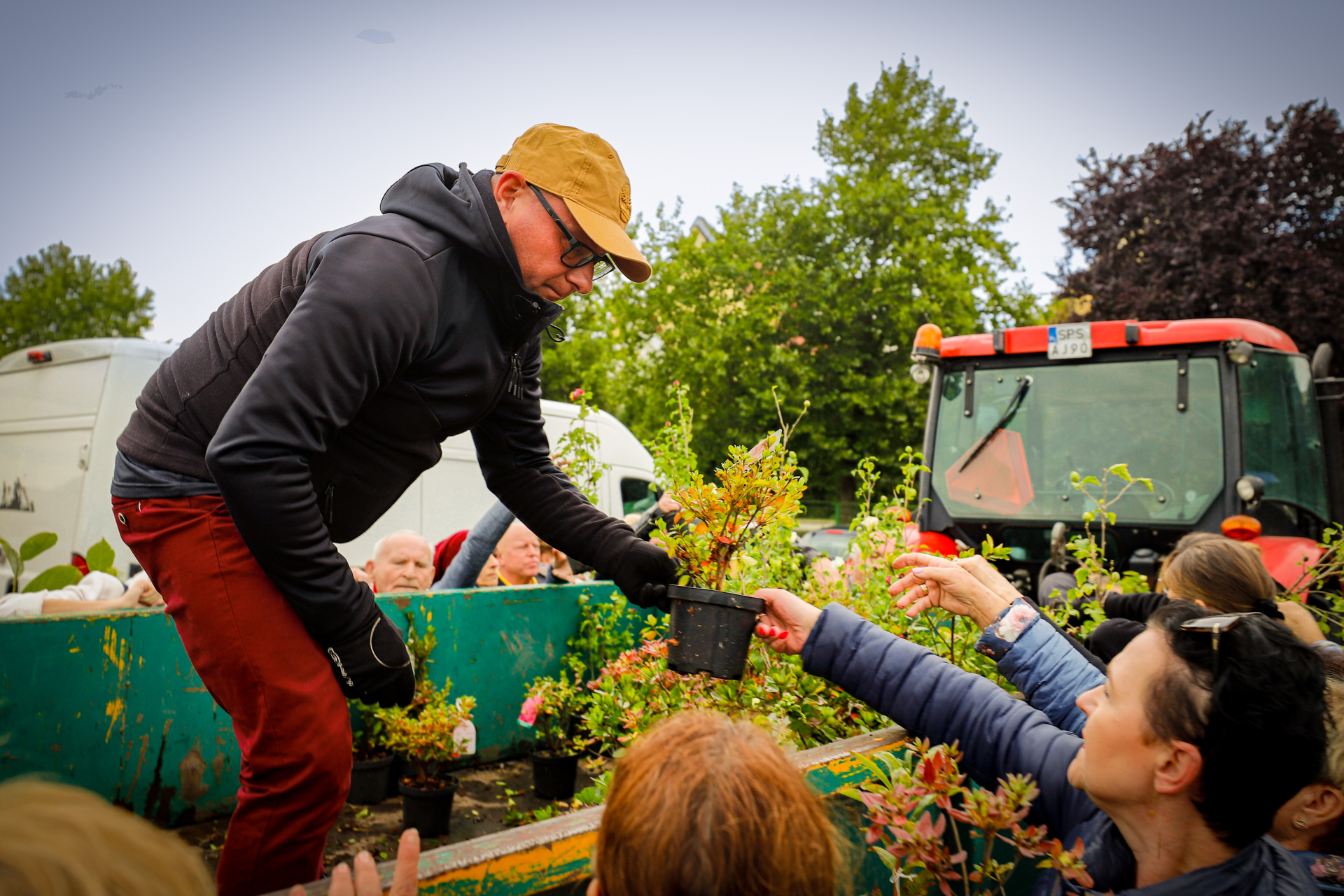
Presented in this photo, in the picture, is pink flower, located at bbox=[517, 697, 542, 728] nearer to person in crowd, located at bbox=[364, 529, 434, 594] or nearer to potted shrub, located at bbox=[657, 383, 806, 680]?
person in crowd, located at bbox=[364, 529, 434, 594]

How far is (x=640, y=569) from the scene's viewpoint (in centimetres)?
225

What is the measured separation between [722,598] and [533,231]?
94 cm

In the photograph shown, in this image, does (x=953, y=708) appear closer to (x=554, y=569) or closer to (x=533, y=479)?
(x=533, y=479)

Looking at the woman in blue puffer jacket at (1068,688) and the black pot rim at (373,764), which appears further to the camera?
the black pot rim at (373,764)

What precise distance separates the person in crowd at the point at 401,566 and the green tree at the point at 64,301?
96.4 ft

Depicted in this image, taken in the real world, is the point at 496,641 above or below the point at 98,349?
below

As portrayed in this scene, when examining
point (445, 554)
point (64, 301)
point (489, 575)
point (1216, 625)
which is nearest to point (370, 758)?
point (489, 575)

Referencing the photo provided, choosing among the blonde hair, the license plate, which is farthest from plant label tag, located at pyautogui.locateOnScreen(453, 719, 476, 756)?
the license plate

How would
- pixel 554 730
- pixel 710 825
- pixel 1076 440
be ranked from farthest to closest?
pixel 1076 440 < pixel 554 730 < pixel 710 825

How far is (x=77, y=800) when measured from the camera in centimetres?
76

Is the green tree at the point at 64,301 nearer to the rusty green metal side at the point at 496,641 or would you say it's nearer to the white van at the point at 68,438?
the white van at the point at 68,438

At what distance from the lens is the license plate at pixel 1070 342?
5.51 meters

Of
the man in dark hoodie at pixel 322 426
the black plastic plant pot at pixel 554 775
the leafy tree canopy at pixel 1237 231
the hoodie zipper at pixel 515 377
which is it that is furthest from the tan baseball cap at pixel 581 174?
the leafy tree canopy at pixel 1237 231

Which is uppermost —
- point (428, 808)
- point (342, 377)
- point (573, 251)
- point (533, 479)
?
point (573, 251)
